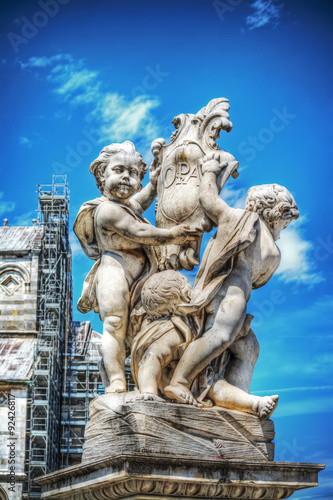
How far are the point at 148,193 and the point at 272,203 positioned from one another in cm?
Result: 132

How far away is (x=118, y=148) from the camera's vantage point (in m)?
7.29

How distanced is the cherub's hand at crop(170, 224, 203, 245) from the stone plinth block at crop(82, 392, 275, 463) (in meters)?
Answer: 1.45

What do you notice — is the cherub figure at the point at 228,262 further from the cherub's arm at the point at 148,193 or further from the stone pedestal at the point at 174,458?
the cherub's arm at the point at 148,193

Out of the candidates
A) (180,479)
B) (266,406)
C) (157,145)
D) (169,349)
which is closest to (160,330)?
(169,349)

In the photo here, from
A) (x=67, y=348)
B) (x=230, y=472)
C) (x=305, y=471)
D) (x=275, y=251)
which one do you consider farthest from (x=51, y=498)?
(x=67, y=348)

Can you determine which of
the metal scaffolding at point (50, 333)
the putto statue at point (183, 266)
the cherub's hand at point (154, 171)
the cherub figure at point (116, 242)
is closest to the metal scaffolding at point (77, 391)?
the metal scaffolding at point (50, 333)

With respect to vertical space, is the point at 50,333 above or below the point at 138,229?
above

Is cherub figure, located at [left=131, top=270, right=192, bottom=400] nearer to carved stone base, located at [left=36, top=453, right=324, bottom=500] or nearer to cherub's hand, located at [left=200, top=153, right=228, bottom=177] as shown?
carved stone base, located at [left=36, top=453, right=324, bottom=500]

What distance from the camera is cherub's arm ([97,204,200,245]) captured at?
6.95 metres

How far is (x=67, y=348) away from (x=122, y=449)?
94.2 ft

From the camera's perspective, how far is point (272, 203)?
7.06 m

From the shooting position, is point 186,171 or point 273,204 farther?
point 186,171

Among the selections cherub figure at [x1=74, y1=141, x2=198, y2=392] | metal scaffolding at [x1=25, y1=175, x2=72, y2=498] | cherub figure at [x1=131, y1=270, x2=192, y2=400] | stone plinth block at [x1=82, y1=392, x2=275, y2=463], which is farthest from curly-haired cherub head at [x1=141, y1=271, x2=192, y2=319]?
metal scaffolding at [x1=25, y1=175, x2=72, y2=498]

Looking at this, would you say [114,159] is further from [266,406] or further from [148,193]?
[266,406]
